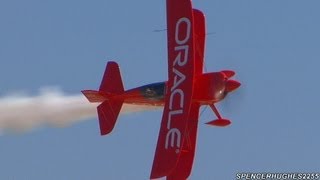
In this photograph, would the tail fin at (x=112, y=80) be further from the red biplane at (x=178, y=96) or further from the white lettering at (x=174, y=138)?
the white lettering at (x=174, y=138)

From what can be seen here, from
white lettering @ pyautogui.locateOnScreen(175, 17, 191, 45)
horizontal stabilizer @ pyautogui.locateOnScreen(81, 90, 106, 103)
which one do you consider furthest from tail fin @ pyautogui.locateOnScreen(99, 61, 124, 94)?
white lettering @ pyautogui.locateOnScreen(175, 17, 191, 45)

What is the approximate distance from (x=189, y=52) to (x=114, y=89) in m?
3.81

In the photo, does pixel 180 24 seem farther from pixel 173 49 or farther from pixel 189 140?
pixel 189 140

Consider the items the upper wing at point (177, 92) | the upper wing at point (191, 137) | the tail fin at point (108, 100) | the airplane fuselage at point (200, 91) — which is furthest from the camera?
the tail fin at point (108, 100)

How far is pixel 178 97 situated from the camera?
42.0 metres

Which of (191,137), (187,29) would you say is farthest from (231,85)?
(191,137)

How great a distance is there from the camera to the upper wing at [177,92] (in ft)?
137

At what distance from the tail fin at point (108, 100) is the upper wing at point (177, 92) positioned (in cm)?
266

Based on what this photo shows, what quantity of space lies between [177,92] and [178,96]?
14 cm

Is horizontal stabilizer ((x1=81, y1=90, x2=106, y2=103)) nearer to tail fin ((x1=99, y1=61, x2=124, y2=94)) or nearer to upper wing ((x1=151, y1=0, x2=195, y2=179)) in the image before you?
tail fin ((x1=99, y1=61, x2=124, y2=94))

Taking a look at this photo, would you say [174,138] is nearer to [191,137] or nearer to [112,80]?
[191,137]

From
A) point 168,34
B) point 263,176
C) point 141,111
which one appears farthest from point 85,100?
point 263,176

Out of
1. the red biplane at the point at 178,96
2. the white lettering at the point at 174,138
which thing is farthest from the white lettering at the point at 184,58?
the white lettering at the point at 174,138

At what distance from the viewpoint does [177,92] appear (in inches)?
1652
